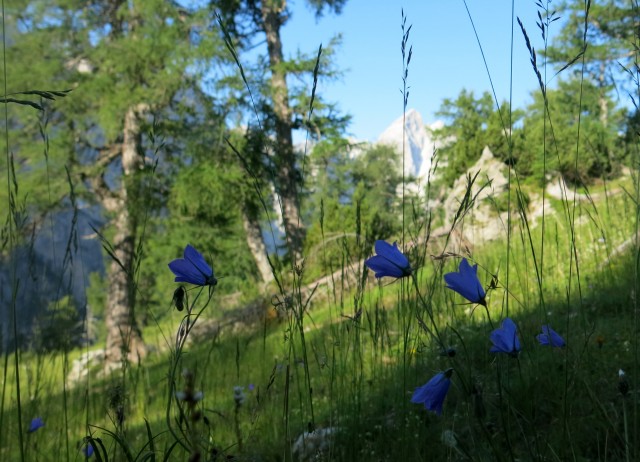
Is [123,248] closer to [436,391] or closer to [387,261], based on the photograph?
[387,261]

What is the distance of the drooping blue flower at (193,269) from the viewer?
3.13 ft

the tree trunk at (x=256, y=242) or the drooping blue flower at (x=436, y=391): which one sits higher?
the tree trunk at (x=256, y=242)

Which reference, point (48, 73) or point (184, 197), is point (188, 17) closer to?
point (48, 73)

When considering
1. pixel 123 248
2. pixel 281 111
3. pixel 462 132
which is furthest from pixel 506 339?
pixel 462 132

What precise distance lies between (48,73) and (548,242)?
11211 mm

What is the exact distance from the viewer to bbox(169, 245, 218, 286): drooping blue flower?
0.95 meters

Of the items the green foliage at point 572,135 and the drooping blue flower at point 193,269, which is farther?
the green foliage at point 572,135

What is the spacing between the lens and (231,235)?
570 inches

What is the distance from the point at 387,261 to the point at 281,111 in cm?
1142

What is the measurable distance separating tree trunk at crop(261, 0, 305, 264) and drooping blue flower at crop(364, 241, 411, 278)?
10.1 metres

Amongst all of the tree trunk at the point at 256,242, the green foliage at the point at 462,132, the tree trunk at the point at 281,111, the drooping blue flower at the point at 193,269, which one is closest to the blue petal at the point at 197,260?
the drooping blue flower at the point at 193,269

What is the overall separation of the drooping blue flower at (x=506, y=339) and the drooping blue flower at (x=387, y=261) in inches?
7.7

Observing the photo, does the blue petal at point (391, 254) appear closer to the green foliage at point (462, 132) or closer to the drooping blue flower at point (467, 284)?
the drooping blue flower at point (467, 284)

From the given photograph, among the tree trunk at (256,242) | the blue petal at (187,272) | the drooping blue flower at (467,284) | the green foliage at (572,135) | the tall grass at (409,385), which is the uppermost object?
the green foliage at (572,135)
